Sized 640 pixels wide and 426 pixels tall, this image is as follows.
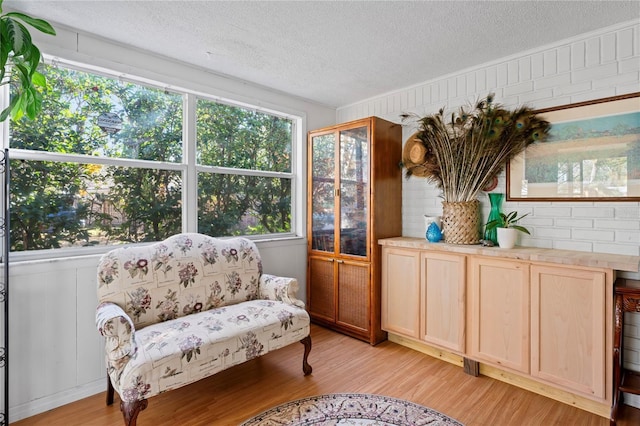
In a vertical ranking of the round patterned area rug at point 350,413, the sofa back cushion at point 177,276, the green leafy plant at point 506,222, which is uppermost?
the green leafy plant at point 506,222

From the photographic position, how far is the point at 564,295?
210 cm

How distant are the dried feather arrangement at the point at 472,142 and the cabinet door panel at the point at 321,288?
1.40 meters

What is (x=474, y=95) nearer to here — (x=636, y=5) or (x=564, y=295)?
(x=636, y=5)

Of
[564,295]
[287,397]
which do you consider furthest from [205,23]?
[564,295]

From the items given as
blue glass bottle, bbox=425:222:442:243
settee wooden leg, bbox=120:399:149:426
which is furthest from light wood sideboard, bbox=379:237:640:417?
settee wooden leg, bbox=120:399:149:426

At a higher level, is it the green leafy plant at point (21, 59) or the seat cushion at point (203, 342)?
the green leafy plant at point (21, 59)

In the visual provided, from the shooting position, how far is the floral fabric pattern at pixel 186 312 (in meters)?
1.81

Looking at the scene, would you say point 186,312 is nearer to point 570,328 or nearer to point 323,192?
point 323,192

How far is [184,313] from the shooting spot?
7.98 ft

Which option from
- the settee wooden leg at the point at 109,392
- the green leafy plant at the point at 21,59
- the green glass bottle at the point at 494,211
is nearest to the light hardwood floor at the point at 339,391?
the settee wooden leg at the point at 109,392

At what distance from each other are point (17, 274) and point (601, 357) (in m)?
3.57

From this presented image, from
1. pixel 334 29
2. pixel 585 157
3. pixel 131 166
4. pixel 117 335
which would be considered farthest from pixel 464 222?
pixel 131 166

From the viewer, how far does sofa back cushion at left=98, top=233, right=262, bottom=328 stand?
2223 mm

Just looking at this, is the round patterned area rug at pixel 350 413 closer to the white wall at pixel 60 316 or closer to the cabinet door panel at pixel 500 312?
the cabinet door panel at pixel 500 312
